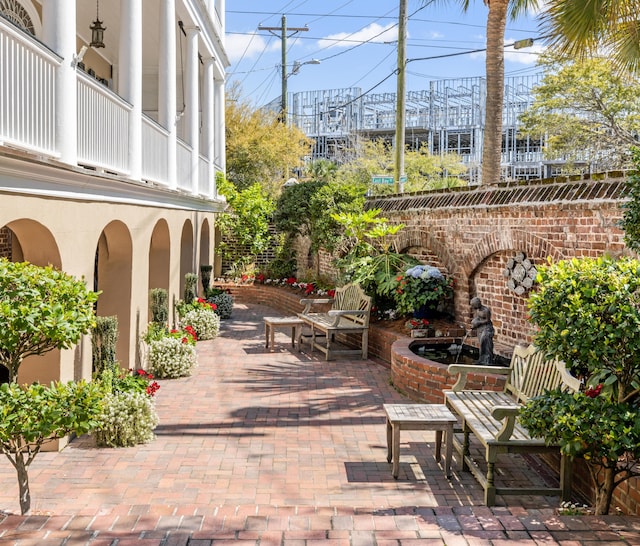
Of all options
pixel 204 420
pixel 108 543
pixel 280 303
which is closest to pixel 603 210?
pixel 204 420

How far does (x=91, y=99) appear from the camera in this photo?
6.82 meters

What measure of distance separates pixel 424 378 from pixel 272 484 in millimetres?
3315

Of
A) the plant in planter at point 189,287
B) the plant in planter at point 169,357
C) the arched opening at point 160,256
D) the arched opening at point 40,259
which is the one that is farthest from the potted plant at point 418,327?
the arched opening at point 40,259

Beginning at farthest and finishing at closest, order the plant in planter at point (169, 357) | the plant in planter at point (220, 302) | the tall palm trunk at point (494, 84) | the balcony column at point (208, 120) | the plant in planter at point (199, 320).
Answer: the plant in planter at point (220, 302) < the balcony column at point (208, 120) < the plant in planter at point (199, 320) < the tall palm trunk at point (494, 84) < the plant in planter at point (169, 357)

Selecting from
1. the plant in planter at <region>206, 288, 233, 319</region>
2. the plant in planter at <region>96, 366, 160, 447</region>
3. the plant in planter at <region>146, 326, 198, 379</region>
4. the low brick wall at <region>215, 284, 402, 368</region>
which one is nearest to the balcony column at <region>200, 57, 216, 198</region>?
the plant in planter at <region>206, 288, 233, 319</region>

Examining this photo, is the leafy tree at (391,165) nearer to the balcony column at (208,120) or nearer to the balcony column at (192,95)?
the balcony column at (208,120)

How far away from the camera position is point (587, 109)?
24.7m

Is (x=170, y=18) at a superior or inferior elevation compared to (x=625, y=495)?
superior

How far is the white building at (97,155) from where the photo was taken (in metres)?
5.33

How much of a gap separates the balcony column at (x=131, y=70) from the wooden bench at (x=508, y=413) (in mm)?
4483

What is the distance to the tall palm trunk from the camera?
12.5m

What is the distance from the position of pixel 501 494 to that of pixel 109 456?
3.45 metres

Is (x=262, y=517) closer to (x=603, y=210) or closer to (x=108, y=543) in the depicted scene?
(x=108, y=543)

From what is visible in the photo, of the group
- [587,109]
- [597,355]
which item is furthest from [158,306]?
[587,109]
